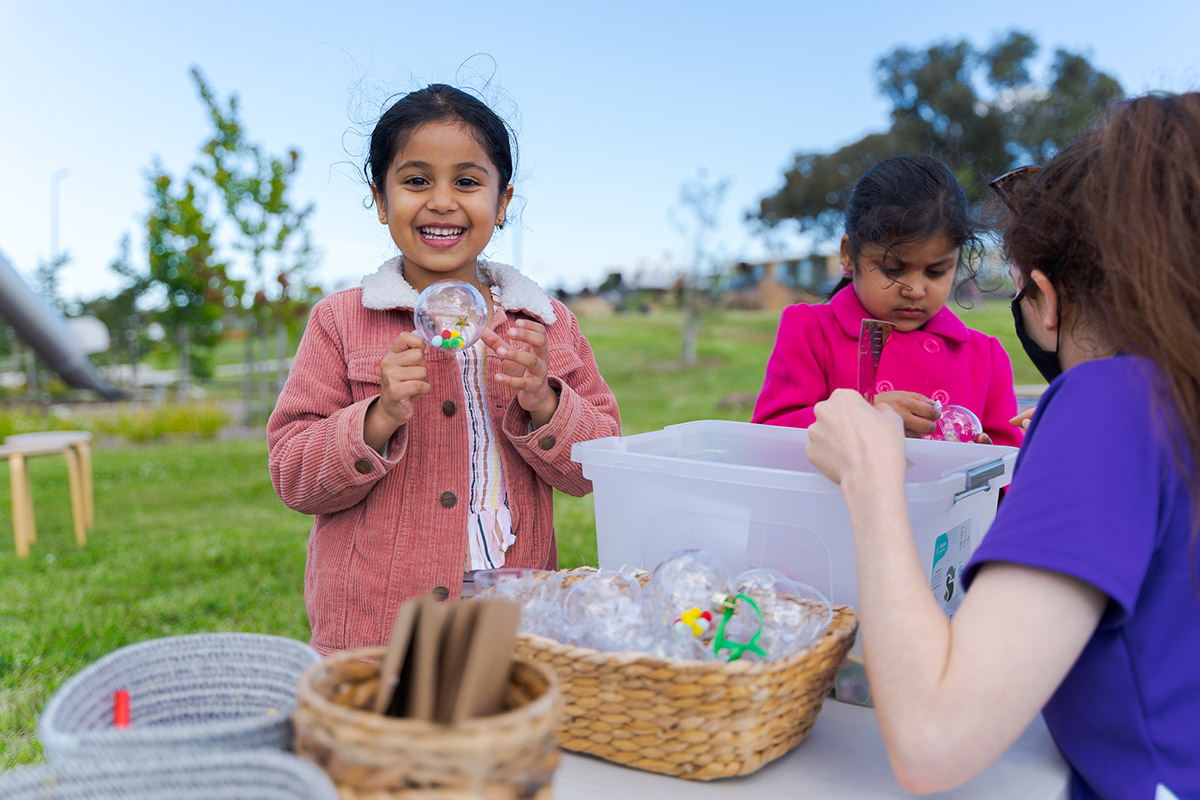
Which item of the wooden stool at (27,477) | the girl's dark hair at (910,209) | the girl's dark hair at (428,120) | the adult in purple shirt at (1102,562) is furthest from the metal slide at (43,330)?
the adult in purple shirt at (1102,562)

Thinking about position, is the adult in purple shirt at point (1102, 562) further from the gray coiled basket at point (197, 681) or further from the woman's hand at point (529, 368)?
the woman's hand at point (529, 368)

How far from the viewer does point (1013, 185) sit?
139 centimetres

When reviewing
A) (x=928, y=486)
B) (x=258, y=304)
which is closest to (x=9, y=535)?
(x=258, y=304)

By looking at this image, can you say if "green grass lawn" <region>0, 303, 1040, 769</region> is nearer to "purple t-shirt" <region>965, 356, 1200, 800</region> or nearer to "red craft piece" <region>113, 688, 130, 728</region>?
"purple t-shirt" <region>965, 356, 1200, 800</region>

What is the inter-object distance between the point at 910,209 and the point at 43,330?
13050mm

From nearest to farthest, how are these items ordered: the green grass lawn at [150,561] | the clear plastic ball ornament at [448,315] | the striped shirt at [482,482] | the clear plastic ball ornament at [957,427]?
the clear plastic ball ornament at [448,315]
the striped shirt at [482,482]
the clear plastic ball ornament at [957,427]
the green grass lawn at [150,561]

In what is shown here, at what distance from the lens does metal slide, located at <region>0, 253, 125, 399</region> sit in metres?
11.2

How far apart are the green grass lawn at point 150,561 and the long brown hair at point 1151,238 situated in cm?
95

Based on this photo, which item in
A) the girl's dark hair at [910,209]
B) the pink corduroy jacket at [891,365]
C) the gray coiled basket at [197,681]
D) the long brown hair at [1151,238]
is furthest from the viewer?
the pink corduroy jacket at [891,365]

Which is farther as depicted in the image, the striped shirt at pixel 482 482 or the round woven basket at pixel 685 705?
the striped shirt at pixel 482 482

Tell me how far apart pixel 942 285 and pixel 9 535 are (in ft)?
24.7

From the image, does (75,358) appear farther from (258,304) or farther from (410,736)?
(410,736)

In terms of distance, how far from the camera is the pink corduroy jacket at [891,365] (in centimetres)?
237

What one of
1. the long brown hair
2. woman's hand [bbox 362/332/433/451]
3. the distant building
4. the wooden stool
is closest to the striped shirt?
woman's hand [bbox 362/332/433/451]
